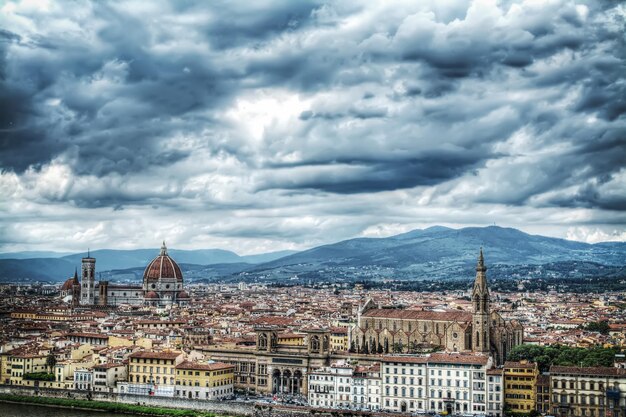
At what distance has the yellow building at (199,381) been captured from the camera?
49.8m

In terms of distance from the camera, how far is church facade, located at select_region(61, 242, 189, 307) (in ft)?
392

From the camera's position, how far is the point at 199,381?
164ft

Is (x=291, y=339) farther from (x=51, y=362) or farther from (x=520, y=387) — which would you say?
(x=520, y=387)

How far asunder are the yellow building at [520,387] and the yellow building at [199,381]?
16.0 metres

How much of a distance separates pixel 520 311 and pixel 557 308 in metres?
9.22

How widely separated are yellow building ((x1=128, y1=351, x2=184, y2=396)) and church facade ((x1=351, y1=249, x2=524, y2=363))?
1323 cm

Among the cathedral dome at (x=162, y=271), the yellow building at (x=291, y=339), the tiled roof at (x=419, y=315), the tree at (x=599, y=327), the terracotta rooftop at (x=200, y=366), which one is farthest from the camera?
the cathedral dome at (x=162, y=271)

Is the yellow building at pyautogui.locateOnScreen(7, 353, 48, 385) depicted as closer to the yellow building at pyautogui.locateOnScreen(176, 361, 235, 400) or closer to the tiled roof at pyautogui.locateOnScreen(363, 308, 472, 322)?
the yellow building at pyautogui.locateOnScreen(176, 361, 235, 400)

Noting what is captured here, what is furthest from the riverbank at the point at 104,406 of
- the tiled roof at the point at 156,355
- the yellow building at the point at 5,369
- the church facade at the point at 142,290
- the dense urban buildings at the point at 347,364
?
the church facade at the point at 142,290

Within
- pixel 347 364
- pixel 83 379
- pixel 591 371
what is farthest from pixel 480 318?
pixel 83 379

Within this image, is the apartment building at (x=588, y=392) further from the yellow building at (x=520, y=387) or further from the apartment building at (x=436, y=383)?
the apartment building at (x=436, y=383)

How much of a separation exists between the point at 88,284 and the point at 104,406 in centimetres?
7585

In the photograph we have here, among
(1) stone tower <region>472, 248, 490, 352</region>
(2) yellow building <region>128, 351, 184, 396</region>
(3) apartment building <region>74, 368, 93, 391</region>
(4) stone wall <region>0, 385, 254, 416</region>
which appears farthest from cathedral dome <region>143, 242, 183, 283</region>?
(1) stone tower <region>472, 248, 490, 352</region>

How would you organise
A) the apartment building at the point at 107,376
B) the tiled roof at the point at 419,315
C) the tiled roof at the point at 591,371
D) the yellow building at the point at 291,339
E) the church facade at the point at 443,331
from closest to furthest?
the tiled roof at the point at 591,371 < the apartment building at the point at 107,376 < the church facade at the point at 443,331 < the yellow building at the point at 291,339 < the tiled roof at the point at 419,315
